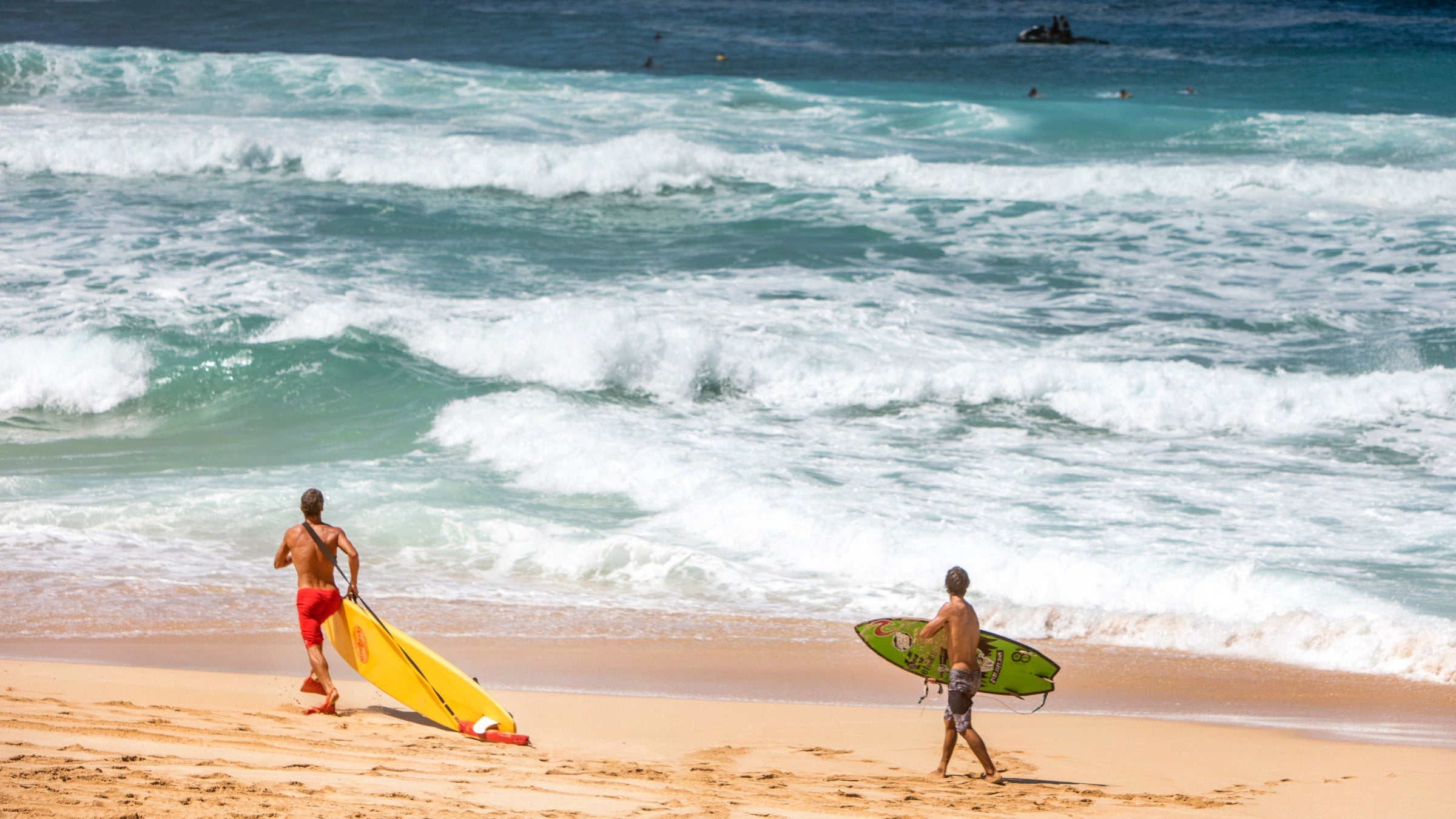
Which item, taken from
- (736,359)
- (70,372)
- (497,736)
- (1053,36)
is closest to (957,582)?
(497,736)

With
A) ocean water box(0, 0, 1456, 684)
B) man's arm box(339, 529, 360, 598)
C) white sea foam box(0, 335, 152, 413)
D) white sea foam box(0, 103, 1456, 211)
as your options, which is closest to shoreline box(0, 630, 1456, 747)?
ocean water box(0, 0, 1456, 684)

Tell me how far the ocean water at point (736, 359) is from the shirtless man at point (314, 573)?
1269 millimetres

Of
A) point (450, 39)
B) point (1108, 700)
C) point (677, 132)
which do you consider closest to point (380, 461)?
point (1108, 700)

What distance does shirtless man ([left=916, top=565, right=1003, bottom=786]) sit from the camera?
541 cm

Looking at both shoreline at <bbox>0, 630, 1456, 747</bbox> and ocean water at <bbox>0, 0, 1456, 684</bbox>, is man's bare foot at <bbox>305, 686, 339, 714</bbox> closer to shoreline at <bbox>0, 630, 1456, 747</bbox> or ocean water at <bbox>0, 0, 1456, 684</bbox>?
shoreline at <bbox>0, 630, 1456, 747</bbox>

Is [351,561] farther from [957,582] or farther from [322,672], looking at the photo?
[957,582]

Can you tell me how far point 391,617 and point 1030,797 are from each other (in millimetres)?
4116

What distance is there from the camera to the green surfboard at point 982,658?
5.75 meters

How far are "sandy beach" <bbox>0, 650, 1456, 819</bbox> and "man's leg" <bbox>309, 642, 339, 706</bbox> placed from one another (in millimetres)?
107

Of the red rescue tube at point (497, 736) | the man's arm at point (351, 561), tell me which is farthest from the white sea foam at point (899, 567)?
the red rescue tube at point (497, 736)

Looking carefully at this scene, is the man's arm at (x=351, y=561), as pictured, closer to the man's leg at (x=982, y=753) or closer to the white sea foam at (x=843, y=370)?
the man's leg at (x=982, y=753)

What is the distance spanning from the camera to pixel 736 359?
41.2 ft

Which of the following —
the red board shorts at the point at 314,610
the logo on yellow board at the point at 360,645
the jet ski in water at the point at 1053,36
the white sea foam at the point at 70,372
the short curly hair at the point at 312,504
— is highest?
the jet ski in water at the point at 1053,36

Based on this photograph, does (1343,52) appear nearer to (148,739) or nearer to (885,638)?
(885,638)
